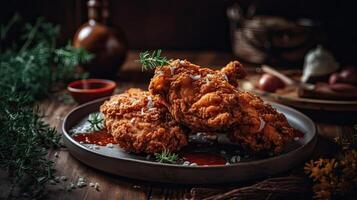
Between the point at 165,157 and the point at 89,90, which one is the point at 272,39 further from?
the point at 165,157

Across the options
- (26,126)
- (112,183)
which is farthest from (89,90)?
(112,183)

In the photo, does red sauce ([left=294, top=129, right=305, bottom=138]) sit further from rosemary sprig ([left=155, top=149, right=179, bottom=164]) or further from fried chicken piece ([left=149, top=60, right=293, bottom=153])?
rosemary sprig ([left=155, top=149, right=179, bottom=164])

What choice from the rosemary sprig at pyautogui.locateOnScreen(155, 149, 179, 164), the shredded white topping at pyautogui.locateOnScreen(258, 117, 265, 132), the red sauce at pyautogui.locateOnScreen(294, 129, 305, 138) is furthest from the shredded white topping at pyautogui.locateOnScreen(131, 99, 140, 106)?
the red sauce at pyautogui.locateOnScreen(294, 129, 305, 138)

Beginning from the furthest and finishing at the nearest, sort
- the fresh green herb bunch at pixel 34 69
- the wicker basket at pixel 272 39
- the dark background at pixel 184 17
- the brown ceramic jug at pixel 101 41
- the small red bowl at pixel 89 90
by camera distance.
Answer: the dark background at pixel 184 17
the wicker basket at pixel 272 39
the brown ceramic jug at pixel 101 41
the fresh green herb bunch at pixel 34 69
the small red bowl at pixel 89 90

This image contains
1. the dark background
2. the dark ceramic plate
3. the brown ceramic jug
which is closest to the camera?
the dark ceramic plate

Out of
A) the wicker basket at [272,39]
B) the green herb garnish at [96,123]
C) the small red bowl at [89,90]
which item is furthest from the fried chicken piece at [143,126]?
the wicker basket at [272,39]

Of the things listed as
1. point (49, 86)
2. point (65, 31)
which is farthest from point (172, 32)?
point (49, 86)

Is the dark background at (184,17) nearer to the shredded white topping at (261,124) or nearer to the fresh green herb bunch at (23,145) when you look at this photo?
the fresh green herb bunch at (23,145)
